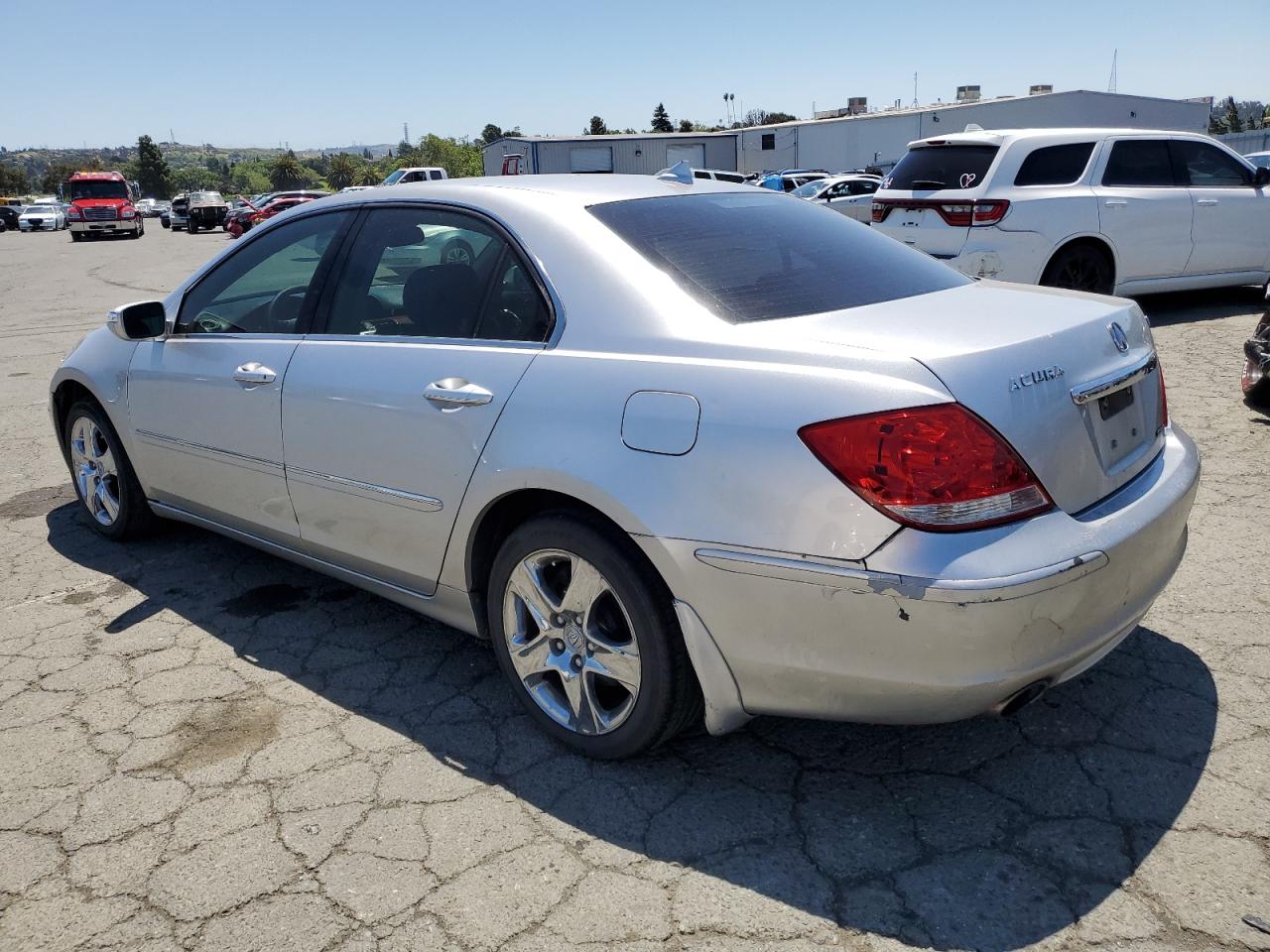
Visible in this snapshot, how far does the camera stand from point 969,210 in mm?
8109

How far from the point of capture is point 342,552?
3361 mm

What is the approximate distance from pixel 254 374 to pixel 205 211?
145 feet

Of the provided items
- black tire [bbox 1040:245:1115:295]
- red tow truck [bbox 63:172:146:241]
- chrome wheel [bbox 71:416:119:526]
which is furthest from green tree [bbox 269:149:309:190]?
chrome wheel [bbox 71:416:119:526]

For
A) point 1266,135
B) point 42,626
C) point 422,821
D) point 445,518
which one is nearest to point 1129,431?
point 445,518

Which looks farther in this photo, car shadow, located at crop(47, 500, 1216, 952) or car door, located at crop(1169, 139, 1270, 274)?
car door, located at crop(1169, 139, 1270, 274)

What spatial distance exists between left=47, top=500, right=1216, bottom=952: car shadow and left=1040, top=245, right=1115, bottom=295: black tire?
19.1 ft

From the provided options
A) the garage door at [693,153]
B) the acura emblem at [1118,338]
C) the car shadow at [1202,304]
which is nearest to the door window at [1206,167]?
the car shadow at [1202,304]

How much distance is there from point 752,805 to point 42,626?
9.52 ft

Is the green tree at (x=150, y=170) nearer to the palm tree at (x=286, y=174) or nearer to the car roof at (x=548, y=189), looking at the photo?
the palm tree at (x=286, y=174)

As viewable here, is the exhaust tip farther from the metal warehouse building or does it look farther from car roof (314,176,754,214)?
the metal warehouse building

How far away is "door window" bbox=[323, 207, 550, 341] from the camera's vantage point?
2.91m

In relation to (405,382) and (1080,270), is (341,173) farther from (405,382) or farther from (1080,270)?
(405,382)

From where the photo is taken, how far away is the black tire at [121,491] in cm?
445

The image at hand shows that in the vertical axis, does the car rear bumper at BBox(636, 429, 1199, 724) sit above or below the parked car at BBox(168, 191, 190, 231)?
below
